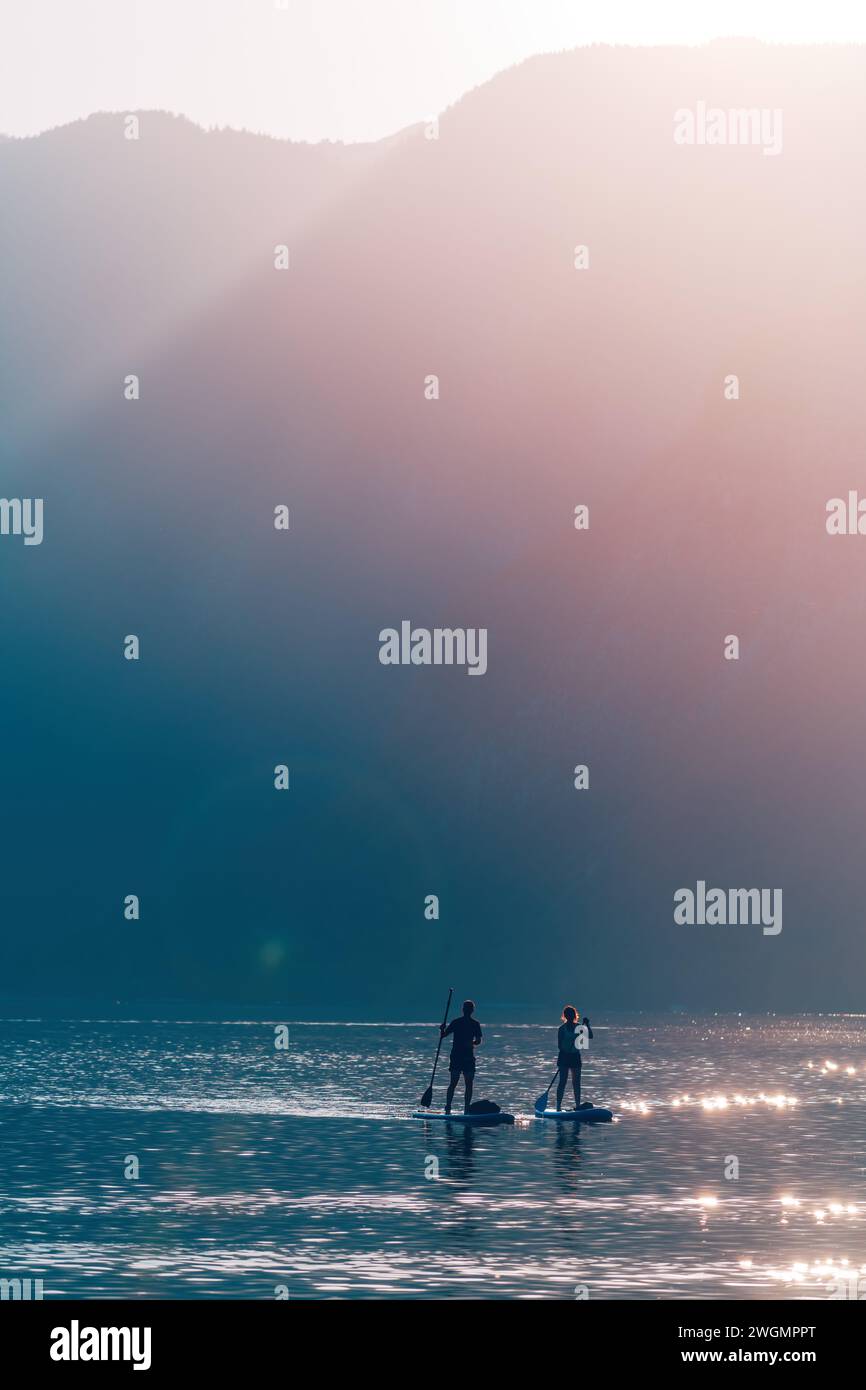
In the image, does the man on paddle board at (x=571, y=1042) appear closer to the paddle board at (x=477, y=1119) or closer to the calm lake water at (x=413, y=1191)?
the calm lake water at (x=413, y=1191)

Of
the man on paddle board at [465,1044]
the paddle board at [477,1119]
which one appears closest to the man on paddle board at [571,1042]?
the paddle board at [477,1119]

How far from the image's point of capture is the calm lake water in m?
23.1

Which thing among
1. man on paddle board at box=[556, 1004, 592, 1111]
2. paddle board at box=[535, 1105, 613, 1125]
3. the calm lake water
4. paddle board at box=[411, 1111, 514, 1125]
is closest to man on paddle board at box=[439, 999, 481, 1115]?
paddle board at box=[411, 1111, 514, 1125]

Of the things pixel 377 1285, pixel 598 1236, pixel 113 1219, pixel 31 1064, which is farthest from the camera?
pixel 31 1064

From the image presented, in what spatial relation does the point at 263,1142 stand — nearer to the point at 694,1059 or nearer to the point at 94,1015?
the point at 694,1059

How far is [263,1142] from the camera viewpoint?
140 feet

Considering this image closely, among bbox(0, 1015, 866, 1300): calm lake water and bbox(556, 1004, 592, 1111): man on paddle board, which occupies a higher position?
bbox(556, 1004, 592, 1111): man on paddle board

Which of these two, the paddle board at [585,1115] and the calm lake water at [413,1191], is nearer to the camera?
the calm lake water at [413,1191]

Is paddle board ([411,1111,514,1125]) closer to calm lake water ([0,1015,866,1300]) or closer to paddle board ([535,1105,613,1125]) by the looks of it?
calm lake water ([0,1015,866,1300])

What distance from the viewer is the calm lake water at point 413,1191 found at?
23.1m

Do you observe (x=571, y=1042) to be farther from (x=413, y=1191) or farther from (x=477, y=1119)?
(x=413, y=1191)
